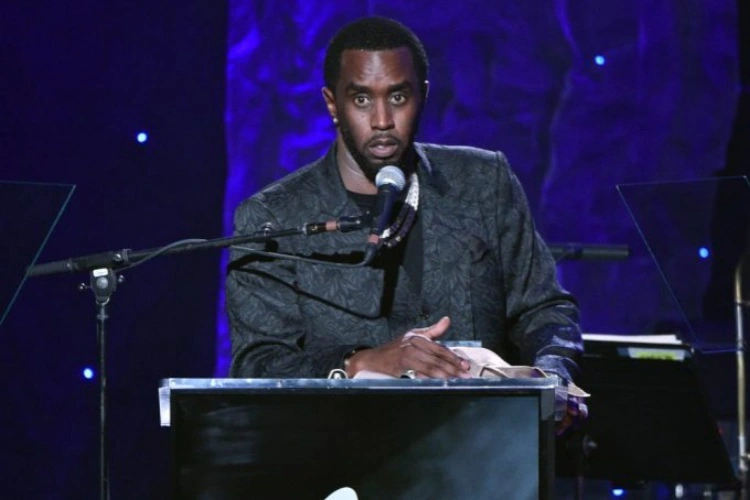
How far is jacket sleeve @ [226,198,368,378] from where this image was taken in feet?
12.9

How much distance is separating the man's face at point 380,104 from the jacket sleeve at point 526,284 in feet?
1.36

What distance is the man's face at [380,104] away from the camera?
12.7 feet

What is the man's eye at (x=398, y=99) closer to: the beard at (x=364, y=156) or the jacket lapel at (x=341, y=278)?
the beard at (x=364, y=156)

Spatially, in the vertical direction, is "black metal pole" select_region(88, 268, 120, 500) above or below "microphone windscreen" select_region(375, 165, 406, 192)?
below

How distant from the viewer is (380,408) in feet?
9.05

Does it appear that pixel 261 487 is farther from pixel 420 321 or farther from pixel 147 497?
pixel 147 497

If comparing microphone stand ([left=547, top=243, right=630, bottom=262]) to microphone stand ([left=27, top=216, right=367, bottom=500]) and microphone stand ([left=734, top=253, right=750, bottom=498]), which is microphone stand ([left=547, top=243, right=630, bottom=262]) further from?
microphone stand ([left=27, top=216, right=367, bottom=500])

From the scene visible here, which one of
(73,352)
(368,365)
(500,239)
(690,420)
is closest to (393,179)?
(368,365)

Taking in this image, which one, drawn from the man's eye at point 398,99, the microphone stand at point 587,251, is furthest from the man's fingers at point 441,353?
the microphone stand at point 587,251

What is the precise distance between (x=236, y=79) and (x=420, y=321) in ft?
8.50

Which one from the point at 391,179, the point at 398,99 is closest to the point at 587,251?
the point at 398,99

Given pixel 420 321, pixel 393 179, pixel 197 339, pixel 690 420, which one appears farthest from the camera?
pixel 197 339

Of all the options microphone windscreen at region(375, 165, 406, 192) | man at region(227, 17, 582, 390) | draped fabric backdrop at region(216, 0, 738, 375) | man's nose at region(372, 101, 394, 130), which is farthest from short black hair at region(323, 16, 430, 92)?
draped fabric backdrop at region(216, 0, 738, 375)

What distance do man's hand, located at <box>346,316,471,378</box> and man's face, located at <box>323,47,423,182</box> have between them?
24.9 inches
